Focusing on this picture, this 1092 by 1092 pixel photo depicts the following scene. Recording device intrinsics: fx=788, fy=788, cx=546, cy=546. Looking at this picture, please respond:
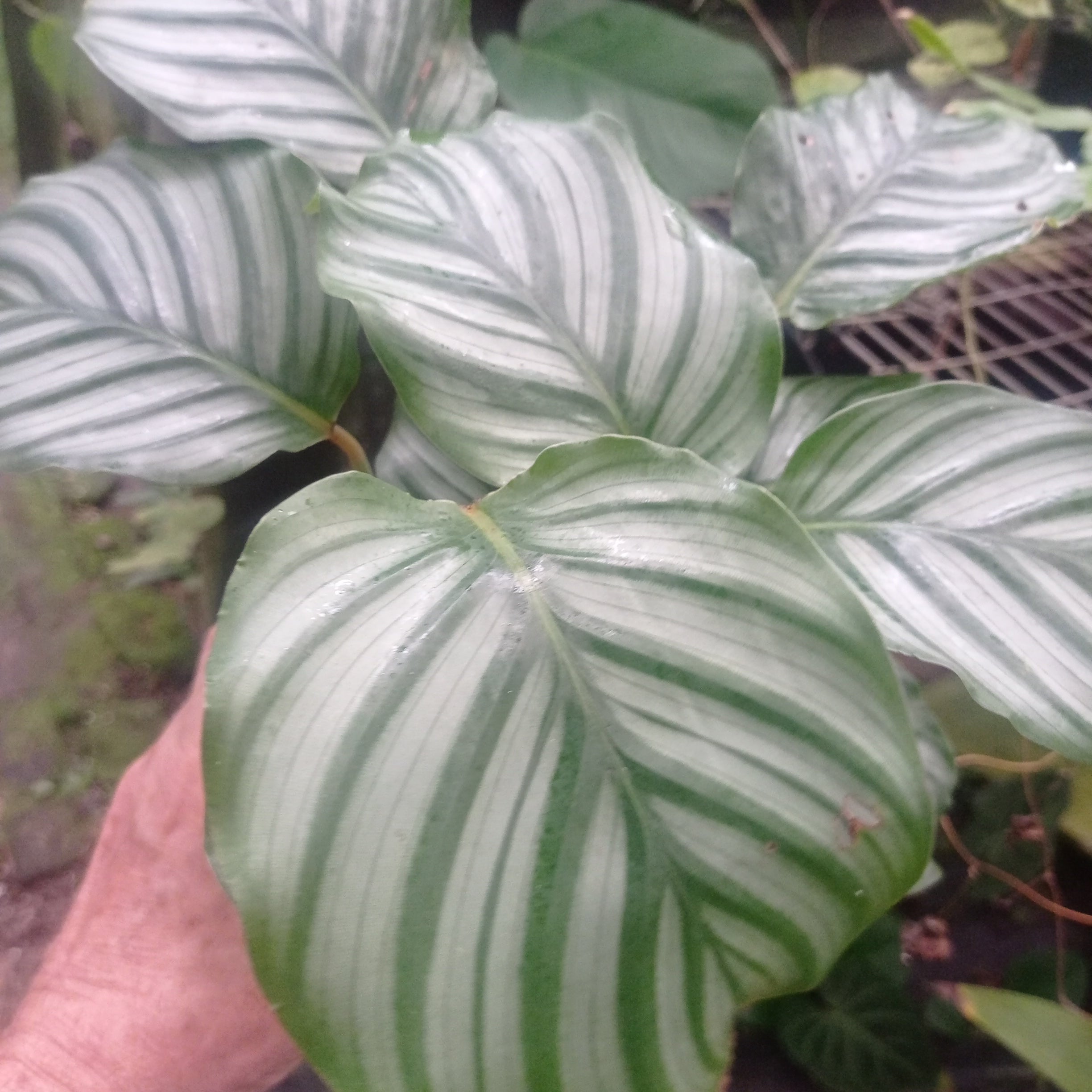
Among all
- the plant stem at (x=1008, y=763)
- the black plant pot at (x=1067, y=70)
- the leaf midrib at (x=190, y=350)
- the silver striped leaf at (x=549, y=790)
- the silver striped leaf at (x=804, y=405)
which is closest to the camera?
the silver striped leaf at (x=549, y=790)

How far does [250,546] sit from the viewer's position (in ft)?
1.24

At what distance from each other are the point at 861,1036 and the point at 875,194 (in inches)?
34.8

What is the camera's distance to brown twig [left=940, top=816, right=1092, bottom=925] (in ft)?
3.16

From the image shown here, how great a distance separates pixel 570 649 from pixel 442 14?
2.02 ft

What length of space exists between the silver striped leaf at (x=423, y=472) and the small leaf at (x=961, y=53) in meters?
1.07

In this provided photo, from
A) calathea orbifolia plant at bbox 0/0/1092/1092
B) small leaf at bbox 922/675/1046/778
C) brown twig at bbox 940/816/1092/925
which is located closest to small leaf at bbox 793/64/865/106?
calathea orbifolia plant at bbox 0/0/1092/1092

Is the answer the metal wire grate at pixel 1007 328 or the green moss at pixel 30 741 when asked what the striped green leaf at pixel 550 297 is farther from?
the green moss at pixel 30 741

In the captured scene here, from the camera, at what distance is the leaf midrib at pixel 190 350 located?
57cm

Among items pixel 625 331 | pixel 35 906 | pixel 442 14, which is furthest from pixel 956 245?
pixel 35 906

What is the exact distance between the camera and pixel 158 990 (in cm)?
61

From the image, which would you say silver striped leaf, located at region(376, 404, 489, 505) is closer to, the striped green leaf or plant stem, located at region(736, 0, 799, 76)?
the striped green leaf

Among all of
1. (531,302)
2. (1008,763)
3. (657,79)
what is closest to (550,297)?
(531,302)

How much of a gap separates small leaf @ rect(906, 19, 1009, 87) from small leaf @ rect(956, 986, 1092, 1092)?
1.25 m

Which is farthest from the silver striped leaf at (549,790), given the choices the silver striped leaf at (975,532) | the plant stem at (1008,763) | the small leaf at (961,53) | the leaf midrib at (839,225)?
the small leaf at (961,53)
